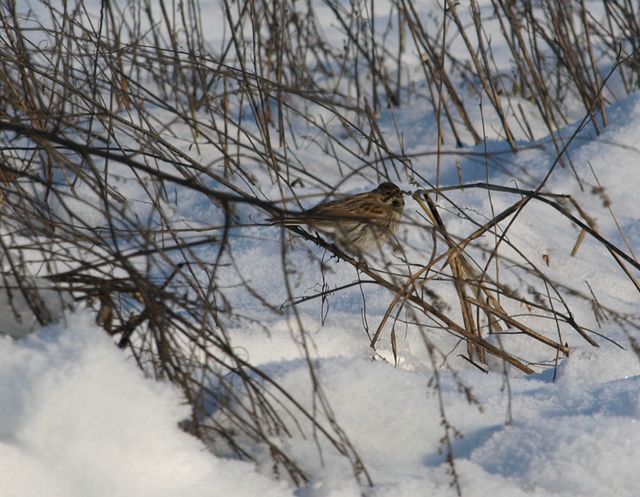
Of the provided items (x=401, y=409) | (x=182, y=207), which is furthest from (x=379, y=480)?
(x=182, y=207)

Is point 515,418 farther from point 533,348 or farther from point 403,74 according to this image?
point 403,74

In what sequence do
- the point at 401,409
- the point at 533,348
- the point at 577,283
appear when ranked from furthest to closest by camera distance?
1. the point at 577,283
2. the point at 533,348
3. the point at 401,409

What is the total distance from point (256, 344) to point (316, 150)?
2881 millimetres

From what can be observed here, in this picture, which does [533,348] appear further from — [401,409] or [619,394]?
[401,409]

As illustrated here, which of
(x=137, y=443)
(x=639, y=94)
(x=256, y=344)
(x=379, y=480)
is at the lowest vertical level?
(x=379, y=480)

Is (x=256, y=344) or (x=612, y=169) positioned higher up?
(x=612, y=169)

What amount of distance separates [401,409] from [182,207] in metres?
2.32

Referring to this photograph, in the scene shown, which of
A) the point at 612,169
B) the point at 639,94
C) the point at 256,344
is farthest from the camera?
the point at 639,94

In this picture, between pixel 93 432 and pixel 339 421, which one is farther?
pixel 339 421

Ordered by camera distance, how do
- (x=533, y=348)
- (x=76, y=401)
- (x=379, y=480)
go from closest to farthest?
(x=76, y=401) → (x=379, y=480) → (x=533, y=348)

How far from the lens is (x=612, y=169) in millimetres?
4352

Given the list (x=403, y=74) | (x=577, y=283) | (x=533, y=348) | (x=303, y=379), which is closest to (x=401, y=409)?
(x=303, y=379)

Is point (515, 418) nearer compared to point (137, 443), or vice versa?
point (137, 443)

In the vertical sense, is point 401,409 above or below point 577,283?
below
